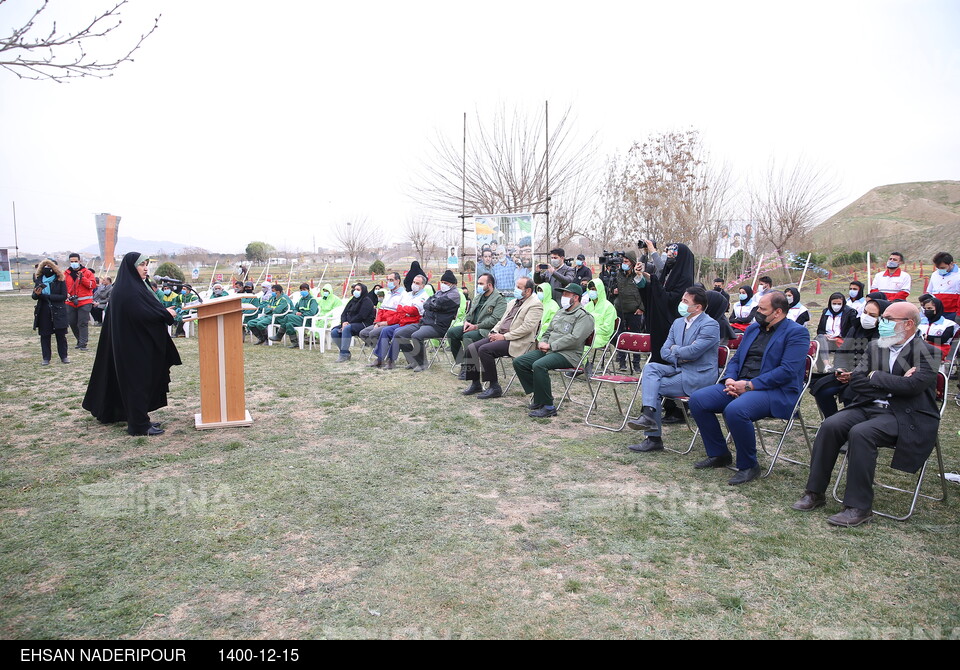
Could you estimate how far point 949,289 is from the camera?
8242mm

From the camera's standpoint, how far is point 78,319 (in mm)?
11672

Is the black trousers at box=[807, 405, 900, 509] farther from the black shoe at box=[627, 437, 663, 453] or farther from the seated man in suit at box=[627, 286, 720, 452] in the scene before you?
the black shoe at box=[627, 437, 663, 453]

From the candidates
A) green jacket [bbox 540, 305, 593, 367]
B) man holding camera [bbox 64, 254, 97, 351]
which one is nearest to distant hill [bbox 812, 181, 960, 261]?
green jacket [bbox 540, 305, 593, 367]

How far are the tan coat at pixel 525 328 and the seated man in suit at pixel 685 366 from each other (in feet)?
7.22

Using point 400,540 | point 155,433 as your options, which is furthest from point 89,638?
point 155,433

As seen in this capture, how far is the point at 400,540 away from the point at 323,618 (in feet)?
2.91

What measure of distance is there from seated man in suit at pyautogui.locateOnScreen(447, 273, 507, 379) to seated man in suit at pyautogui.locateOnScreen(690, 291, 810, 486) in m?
4.10

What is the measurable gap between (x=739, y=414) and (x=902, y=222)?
235 ft

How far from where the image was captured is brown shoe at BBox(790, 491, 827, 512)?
417 centimetres

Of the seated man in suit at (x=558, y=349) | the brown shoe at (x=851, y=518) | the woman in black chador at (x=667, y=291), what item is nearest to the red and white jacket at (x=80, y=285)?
the seated man in suit at (x=558, y=349)

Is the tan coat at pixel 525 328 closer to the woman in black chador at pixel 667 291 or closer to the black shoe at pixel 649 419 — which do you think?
the woman in black chador at pixel 667 291

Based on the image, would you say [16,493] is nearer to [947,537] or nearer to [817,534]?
[817,534]

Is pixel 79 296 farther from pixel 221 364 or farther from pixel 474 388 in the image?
pixel 474 388

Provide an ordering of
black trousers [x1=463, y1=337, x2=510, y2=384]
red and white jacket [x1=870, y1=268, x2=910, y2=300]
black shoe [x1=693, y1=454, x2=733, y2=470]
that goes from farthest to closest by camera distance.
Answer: red and white jacket [x1=870, y1=268, x2=910, y2=300]
black trousers [x1=463, y1=337, x2=510, y2=384]
black shoe [x1=693, y1=454, x2=733, y2=470]
